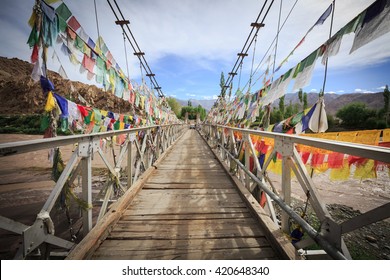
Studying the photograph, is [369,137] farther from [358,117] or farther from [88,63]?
[358,117]

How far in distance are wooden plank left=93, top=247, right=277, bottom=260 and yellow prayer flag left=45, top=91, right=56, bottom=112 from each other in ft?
5.98

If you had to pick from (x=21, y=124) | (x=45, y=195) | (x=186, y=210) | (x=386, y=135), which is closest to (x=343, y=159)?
(x=386, y=135)

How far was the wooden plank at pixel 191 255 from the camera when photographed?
1.63 m

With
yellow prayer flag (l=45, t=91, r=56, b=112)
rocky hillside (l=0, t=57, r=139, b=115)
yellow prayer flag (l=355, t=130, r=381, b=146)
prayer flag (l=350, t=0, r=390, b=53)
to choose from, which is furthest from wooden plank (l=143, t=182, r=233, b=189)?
rocky hillside (l=0, t=57, r=139, b=115)

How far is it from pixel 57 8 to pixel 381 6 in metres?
3.78

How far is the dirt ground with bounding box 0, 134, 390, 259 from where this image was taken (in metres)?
4.89

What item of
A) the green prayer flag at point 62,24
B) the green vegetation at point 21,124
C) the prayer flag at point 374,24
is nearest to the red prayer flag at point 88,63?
the green prayer flag at point 62,24

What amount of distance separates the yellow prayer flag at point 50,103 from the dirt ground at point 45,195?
1.85 metres

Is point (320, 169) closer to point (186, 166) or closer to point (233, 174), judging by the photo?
point (233, 174)

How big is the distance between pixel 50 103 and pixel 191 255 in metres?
2.43

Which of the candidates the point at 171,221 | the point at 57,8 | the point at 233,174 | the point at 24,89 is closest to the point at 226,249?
the point at 171,221

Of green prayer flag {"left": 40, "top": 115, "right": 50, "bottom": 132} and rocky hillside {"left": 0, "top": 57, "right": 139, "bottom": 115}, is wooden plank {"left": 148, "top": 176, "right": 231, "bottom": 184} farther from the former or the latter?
rocky hillside {"left": 0, "top": 57, "right": 139, "bottom": 115}

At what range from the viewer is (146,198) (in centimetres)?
285

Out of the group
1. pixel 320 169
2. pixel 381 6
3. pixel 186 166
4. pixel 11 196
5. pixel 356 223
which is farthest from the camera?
pixel 11 196
